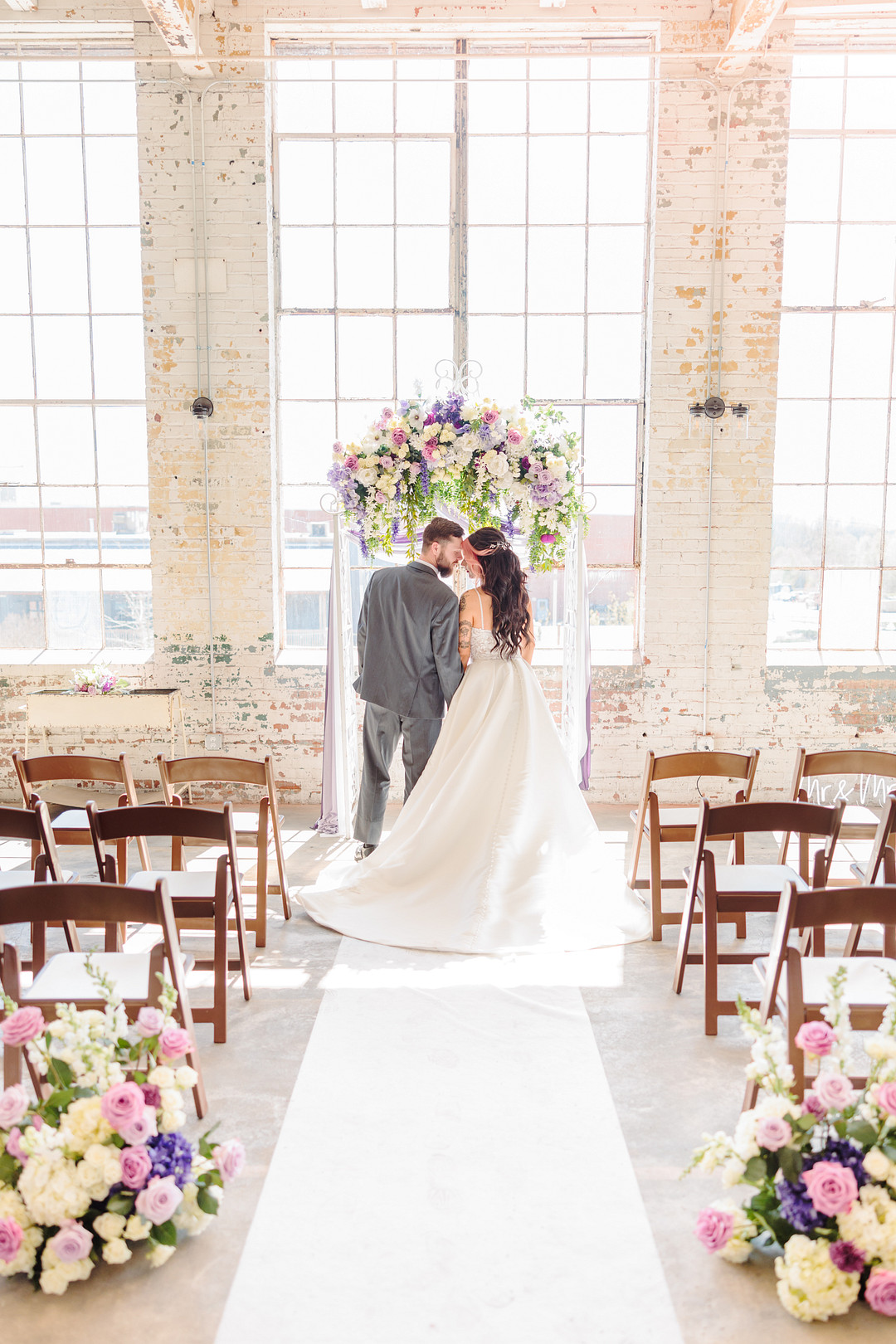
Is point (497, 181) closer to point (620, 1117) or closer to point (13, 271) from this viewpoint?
point (13, 271)

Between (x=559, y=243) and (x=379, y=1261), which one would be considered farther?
(x=559, y=243)

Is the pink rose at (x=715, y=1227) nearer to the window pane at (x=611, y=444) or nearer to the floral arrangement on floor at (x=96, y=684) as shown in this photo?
the floral arrangement on floor at (x=96, y=684)

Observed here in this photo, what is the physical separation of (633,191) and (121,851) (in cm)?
574

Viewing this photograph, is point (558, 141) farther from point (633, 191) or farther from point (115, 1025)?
point (115, 1025)

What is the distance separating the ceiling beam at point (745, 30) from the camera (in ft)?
19.6

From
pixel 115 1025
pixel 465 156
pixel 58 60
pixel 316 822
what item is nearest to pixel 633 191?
pixel 465 156

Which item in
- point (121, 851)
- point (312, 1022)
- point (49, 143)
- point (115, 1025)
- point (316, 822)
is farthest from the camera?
point (49, 143)

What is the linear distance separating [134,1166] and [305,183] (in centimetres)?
674

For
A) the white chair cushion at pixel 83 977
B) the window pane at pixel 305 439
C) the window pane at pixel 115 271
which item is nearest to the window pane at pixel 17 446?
the window pane at pixel 115 271

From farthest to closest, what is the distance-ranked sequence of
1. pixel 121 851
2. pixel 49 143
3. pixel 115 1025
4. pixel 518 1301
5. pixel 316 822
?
pixel 49 143, pixel 316 822, pixel 121 851, pixel 115 1025, pixel 518 1301

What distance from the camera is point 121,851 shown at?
491 cm

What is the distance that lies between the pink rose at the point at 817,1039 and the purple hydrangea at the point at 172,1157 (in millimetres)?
1590

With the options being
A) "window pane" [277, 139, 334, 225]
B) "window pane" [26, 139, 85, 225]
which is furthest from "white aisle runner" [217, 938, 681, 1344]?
"window pane" [26, 139, 85, 225]

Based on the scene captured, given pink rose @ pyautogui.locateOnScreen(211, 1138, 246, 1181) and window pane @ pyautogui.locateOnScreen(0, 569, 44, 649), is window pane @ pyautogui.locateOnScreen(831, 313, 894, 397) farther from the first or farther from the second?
pink rose @ pyautogui.locateOnScreen(211, 1138, 246, 1181)
